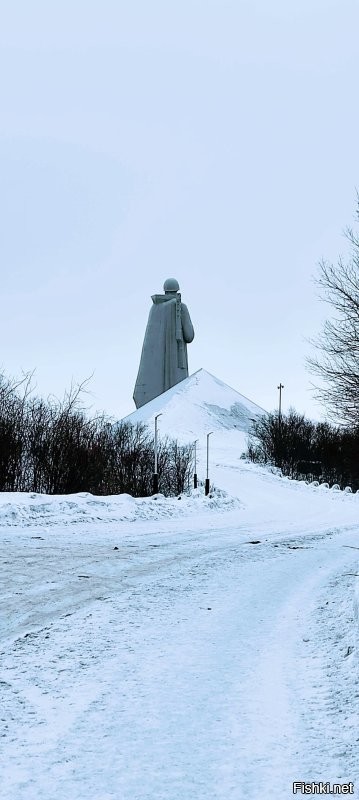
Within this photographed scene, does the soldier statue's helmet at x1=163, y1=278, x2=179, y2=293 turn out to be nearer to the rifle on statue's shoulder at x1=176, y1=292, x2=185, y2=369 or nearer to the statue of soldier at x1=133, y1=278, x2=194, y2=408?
the statue of soldier at x1=133, y1=278, x2=194, y2=408

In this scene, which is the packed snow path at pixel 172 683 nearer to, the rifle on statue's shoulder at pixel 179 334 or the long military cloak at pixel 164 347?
the rifle on statue's shoulder at pixel 179 334

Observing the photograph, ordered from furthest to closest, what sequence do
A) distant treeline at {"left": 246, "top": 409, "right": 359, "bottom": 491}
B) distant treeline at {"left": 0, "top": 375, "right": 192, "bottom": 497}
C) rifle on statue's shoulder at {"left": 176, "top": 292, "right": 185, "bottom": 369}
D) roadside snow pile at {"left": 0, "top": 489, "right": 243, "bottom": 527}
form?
rifle on statue's shoulder at {"left": 176, "top": 292, "right": 185, "bottom": 369}, distant treeline at {"left": 246, "top": 409, "right": 359, "bottom": 491}, distant treeline at {"left": 0, "top": 375, "right": 192, "bottom": 497}, roadside snow pile at {"left": 0, "top": 489, "right": 243, "bottom": 527}

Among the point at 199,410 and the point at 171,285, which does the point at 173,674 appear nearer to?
the point at 171,285

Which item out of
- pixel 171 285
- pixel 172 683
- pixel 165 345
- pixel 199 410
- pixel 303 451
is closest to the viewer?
pixel 172 683

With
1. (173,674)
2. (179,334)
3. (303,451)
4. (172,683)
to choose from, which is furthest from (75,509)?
(179,334)

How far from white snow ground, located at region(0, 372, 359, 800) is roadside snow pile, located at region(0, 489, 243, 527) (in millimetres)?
4813

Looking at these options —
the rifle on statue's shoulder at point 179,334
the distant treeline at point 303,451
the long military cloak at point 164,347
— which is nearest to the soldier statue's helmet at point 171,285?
the rifle on statue's shoulder at point 179,334

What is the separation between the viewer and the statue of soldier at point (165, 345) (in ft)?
293

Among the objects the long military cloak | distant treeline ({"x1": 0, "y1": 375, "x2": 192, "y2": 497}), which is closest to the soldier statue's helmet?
the long military cloak

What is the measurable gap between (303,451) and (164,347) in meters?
23.4

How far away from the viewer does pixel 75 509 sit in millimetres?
19297

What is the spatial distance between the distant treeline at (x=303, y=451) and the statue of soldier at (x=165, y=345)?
43.8 feet

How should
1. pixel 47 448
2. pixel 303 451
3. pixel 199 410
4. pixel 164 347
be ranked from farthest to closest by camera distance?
1. pixel 199 410
2. pixel 164 347
3. pixel 303 451
4. pixel 47 448

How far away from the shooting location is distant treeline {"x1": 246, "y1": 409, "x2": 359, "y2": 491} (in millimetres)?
72812
